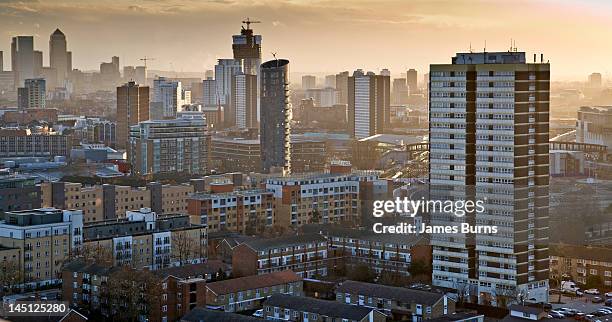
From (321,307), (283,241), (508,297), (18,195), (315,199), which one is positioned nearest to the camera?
(321,307)

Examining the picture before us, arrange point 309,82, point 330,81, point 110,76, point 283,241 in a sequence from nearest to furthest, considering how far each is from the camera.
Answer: point 283,241
point 309,82
point 330,81
point 110,76

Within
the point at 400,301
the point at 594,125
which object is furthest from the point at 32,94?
the point at 400,301

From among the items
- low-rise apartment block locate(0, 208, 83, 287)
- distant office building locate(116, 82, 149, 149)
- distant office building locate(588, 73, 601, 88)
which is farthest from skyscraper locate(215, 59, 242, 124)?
low-rise apartment block locate(0, 208, 83, 287)

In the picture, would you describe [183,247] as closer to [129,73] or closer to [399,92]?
[399,92]

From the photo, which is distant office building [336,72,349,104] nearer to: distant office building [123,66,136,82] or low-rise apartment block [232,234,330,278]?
distant office building [123,66,136,82]

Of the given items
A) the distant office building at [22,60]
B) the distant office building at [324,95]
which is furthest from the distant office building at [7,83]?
the distant office building at [324,95]

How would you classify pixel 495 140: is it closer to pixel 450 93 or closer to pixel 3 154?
pixel 450 93

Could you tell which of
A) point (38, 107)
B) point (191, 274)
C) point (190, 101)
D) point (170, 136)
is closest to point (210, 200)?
point (191, 274)
